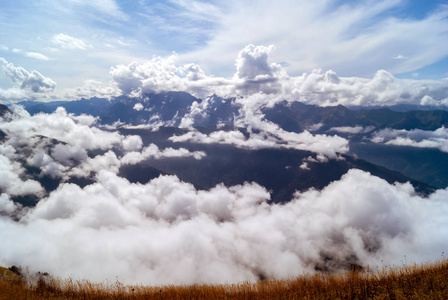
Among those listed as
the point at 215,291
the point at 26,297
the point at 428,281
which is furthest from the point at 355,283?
the point at 26,297

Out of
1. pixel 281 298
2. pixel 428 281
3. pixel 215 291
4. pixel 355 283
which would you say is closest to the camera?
pixel 428 281

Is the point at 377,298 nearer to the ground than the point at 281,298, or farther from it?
farther from it

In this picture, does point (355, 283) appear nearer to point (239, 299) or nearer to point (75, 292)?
point (239, 299)

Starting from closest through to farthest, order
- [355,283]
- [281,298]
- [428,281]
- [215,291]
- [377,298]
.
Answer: [377,298], [428,281], [281,298], [355,283], [215,291]

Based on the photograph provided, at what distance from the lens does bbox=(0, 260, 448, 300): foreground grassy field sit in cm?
1055

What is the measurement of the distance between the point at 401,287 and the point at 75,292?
17.3 m

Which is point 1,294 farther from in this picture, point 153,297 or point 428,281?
point 428,281

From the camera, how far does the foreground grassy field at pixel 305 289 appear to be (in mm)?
10555

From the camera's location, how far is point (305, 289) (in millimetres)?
12117

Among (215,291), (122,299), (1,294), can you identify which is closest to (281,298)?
(215,291)

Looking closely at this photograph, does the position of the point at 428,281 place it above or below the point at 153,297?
above

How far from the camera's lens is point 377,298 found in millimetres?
9625

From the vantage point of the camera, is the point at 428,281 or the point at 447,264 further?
the point at 447,264

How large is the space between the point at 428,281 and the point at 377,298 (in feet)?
9.92
